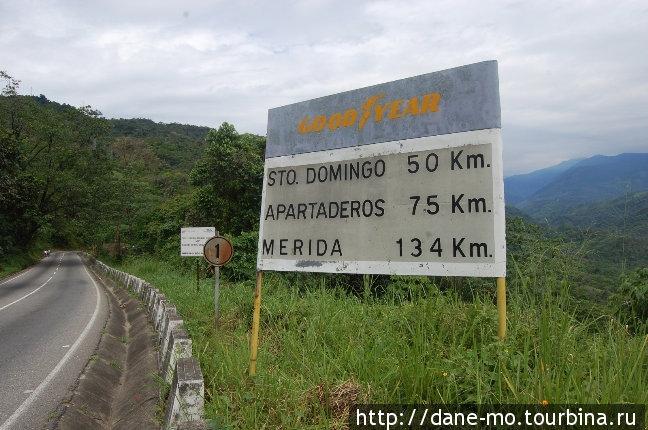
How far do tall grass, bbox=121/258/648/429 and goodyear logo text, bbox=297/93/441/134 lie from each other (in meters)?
1.48

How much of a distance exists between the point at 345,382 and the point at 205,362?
1.79 m

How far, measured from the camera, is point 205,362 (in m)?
4.20

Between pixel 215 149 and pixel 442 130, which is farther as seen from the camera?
pixel 215 149

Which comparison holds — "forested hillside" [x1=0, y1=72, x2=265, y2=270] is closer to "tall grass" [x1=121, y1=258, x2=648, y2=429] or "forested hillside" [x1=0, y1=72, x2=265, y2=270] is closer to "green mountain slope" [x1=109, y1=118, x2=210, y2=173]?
"tall grass" [x1=121, y1=258, x2=648, y2=429]

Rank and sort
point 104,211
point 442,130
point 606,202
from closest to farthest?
point 442,130 < point 606,202 < point 104,211

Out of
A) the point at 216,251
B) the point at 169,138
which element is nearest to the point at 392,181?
the point at 216,251

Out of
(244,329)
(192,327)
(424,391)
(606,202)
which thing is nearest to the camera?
(424,391)

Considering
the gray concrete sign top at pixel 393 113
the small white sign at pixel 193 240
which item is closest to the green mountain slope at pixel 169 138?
the small white sign at pixel 193 240

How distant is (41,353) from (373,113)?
7.09 metres

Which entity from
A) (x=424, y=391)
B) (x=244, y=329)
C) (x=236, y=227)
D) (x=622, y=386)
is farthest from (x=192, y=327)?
(x=236, y=227)

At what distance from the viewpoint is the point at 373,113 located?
3.42 meters

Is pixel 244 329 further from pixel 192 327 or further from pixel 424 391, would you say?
pixel 424 391

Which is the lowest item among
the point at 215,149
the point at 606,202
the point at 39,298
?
the point at 39,298

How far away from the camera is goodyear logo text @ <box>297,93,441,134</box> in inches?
124
